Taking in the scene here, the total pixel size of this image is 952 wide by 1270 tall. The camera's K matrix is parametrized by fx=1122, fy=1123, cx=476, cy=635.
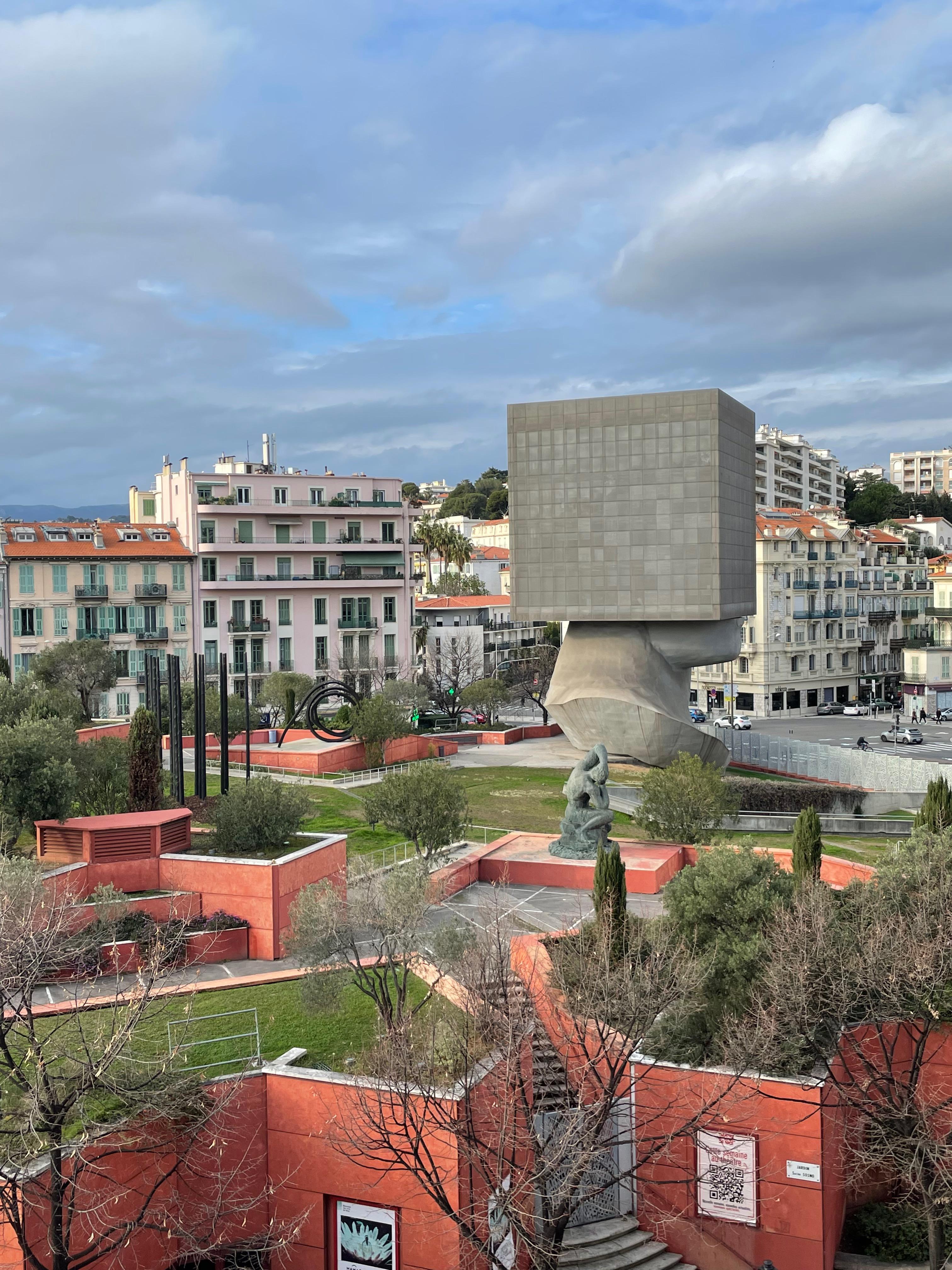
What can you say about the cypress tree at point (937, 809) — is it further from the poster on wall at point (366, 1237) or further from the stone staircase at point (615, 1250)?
the poster on wall at point (366, 1237)

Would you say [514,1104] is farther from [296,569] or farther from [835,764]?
[296,569]

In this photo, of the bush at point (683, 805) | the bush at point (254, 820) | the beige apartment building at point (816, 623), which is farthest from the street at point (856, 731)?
the bush at point (254, 820)

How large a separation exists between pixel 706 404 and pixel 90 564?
34.9 m

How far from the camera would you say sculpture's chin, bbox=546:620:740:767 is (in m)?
42.3

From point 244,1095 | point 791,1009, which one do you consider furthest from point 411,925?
point 791,1009

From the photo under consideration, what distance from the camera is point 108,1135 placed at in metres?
14.0

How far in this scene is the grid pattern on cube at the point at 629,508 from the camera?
136 ft

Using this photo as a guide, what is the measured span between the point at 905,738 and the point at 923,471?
128123mm

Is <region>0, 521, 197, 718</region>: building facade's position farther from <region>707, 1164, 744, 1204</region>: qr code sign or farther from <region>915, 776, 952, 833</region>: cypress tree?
<region>707, 1164, 744, 1204</region>: qr code sign

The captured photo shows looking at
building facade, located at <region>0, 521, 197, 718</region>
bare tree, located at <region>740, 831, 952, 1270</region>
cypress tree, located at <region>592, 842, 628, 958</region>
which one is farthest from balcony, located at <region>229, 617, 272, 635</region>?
bare tree, located at <region>740, 831, 952, 1270</region>

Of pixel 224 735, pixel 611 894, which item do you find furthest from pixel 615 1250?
pixel 224 735

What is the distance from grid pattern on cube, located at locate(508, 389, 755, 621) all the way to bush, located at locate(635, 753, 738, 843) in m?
12.7

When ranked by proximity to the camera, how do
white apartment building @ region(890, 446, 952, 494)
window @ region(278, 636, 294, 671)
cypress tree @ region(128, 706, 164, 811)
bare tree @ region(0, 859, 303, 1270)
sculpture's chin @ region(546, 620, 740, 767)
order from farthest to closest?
white apartment building @ region(890, 446, 952, 494), window @ region(278, 636, 294, 671), sculpture's chin @ region(546, 620, 740, 767), cypress tree @ region(128, 706, 164, 811), bare tree @ region(0, 859, 303, 1270)

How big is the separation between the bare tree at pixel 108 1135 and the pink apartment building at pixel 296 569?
44579mm
